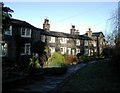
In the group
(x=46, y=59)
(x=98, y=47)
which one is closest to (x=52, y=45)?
(x=46, y=59)

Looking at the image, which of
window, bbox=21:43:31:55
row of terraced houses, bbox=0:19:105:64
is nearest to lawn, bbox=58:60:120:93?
row of terraced houses, bbox=0:19:105:64

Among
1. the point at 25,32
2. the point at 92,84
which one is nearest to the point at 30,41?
the point at 25,32

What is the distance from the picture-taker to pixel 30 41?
42250 mm

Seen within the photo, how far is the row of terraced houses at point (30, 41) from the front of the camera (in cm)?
3728

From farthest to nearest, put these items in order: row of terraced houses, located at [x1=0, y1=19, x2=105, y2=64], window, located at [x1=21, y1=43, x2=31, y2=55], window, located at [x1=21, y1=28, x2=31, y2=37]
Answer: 1. window, located at [x1=21, y1=28, x2=31, y2=37]
2. window, located at [x1=21, y1=43, x2=31, y2=55]
3. row of terraced houses, located at [x1=0, y1=19, x2=105, y2=64]

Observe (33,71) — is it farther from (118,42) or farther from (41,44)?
(41,44)

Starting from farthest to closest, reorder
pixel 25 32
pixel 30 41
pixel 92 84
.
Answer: pixel 30 41
pixel 25 32
pixel 92 84

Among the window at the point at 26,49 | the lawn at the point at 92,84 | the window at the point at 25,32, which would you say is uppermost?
the window at the point at 25,32

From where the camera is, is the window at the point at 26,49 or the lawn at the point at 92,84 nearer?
the lawn at the point at 92,84

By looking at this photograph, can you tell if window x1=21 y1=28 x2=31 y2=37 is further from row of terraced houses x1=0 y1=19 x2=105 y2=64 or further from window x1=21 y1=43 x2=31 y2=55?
window x1=21 y1=43 x2=31 y2=55

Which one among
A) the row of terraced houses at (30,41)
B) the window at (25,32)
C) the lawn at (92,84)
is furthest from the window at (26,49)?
the lawn at (92,84)

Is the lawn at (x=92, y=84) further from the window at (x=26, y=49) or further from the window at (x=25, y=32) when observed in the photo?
the window at (x=25, y=32)

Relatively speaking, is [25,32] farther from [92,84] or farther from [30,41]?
[92,84]

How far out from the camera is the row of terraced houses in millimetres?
37281
